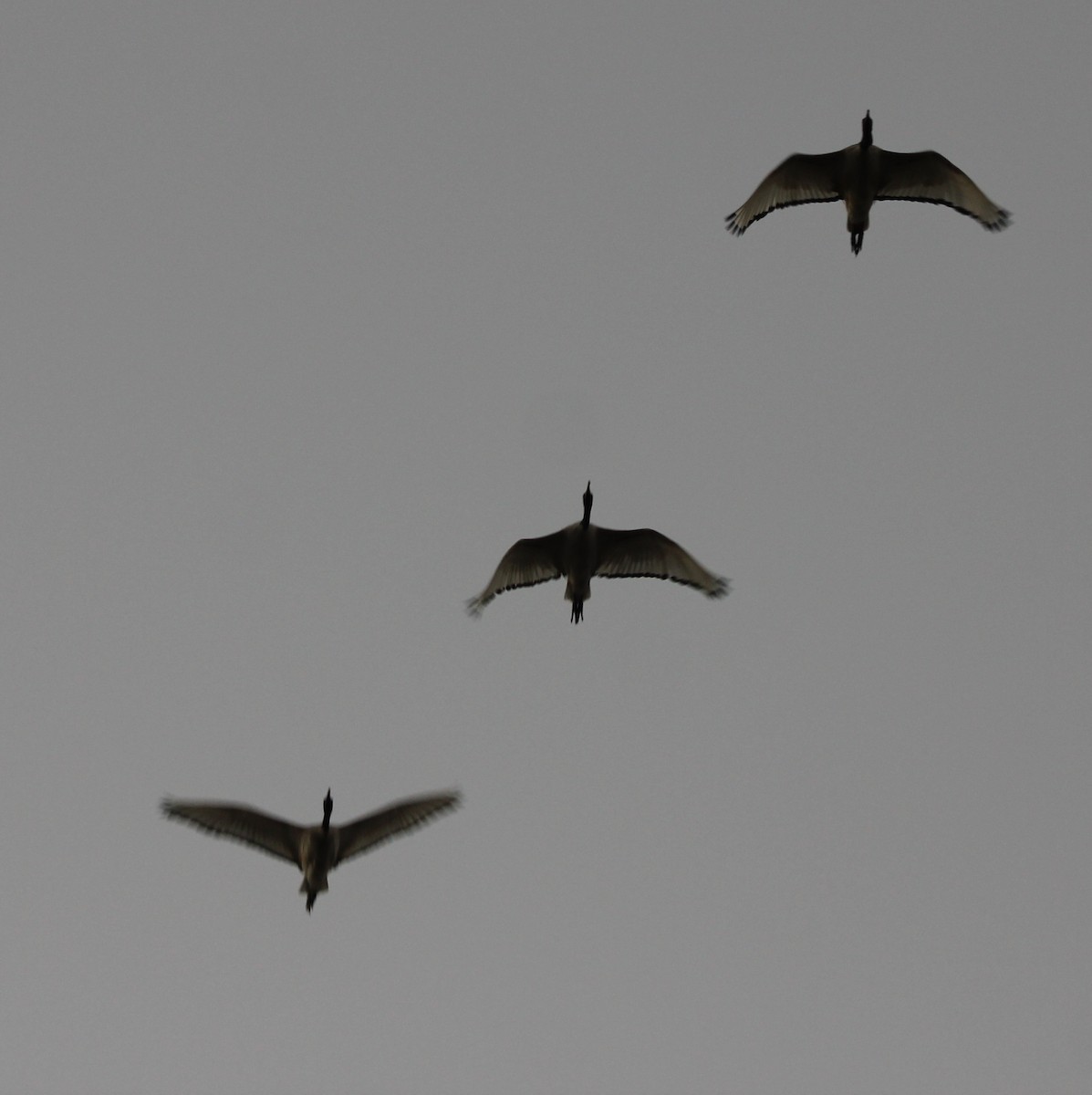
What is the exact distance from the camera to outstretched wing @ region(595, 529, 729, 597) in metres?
28.5

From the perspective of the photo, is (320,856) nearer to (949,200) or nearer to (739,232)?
(739,232)

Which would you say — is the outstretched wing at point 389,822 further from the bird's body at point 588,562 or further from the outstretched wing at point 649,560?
the outstretched wing at point 649,560

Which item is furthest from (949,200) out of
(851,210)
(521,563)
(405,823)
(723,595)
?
(405,823)

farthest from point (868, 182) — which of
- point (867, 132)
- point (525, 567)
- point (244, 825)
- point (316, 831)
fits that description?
point (244, 825)

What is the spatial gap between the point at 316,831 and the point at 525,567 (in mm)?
6919

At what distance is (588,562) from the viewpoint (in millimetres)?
29000

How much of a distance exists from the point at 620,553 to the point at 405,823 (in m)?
7.00

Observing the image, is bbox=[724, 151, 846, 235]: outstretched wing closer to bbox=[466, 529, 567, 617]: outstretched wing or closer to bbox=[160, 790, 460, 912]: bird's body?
bbox=[466, 529, 567, 617]: outstretched wing

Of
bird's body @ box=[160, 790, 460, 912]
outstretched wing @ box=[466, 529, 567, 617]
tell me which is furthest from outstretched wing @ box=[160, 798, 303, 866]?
outstretched wing @ box=[466, 529, 567, 617]

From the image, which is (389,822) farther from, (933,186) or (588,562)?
(933,186)

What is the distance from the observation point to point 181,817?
25.6 meters

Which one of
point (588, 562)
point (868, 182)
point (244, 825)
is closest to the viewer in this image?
point (244, 825)

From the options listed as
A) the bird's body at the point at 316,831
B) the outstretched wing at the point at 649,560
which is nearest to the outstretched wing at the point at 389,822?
the bird's body at the point at 316,831

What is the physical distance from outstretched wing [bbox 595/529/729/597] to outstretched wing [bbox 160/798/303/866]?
8282 millimetres
